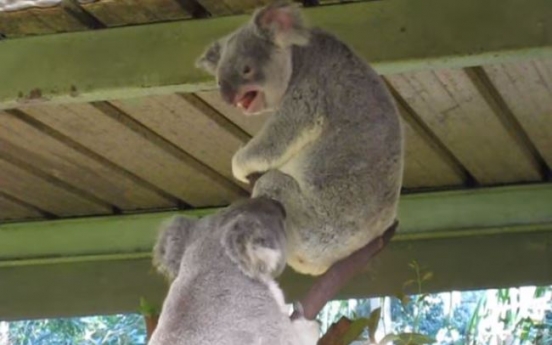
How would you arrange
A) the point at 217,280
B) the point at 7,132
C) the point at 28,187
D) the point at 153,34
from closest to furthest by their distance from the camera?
the point at 217,280 → the point at 153,34 → the point at 7,132 → the point at 28,187

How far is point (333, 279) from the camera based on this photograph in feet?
4.66

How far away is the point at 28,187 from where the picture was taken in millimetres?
3043

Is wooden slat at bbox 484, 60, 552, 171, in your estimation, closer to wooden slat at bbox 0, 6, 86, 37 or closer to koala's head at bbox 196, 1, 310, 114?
koala's head at bbox 196, 1, 310, 114

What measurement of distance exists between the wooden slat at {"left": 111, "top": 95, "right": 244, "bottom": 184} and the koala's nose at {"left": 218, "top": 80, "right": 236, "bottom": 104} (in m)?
0.71

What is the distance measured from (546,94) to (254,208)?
123cm

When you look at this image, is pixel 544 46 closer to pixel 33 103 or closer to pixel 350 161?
pixel 350 161

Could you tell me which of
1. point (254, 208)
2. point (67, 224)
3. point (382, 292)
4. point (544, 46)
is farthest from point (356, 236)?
point (67, 224)

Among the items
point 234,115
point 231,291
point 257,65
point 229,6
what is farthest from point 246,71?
point 234,115

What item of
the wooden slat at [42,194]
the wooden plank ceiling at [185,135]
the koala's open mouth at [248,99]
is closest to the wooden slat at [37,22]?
the wooden plank ceiling at [185,135]

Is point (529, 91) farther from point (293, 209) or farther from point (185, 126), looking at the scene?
point (293, 209)

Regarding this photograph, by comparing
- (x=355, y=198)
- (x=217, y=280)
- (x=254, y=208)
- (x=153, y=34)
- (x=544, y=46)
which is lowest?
(x=217, y=280)

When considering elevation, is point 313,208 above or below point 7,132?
below

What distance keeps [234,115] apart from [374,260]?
2.39ft

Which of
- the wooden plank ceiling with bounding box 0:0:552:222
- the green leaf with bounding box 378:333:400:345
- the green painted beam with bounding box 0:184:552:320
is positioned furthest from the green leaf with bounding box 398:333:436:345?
the green painted beam with bounding box 0:184:552:320
